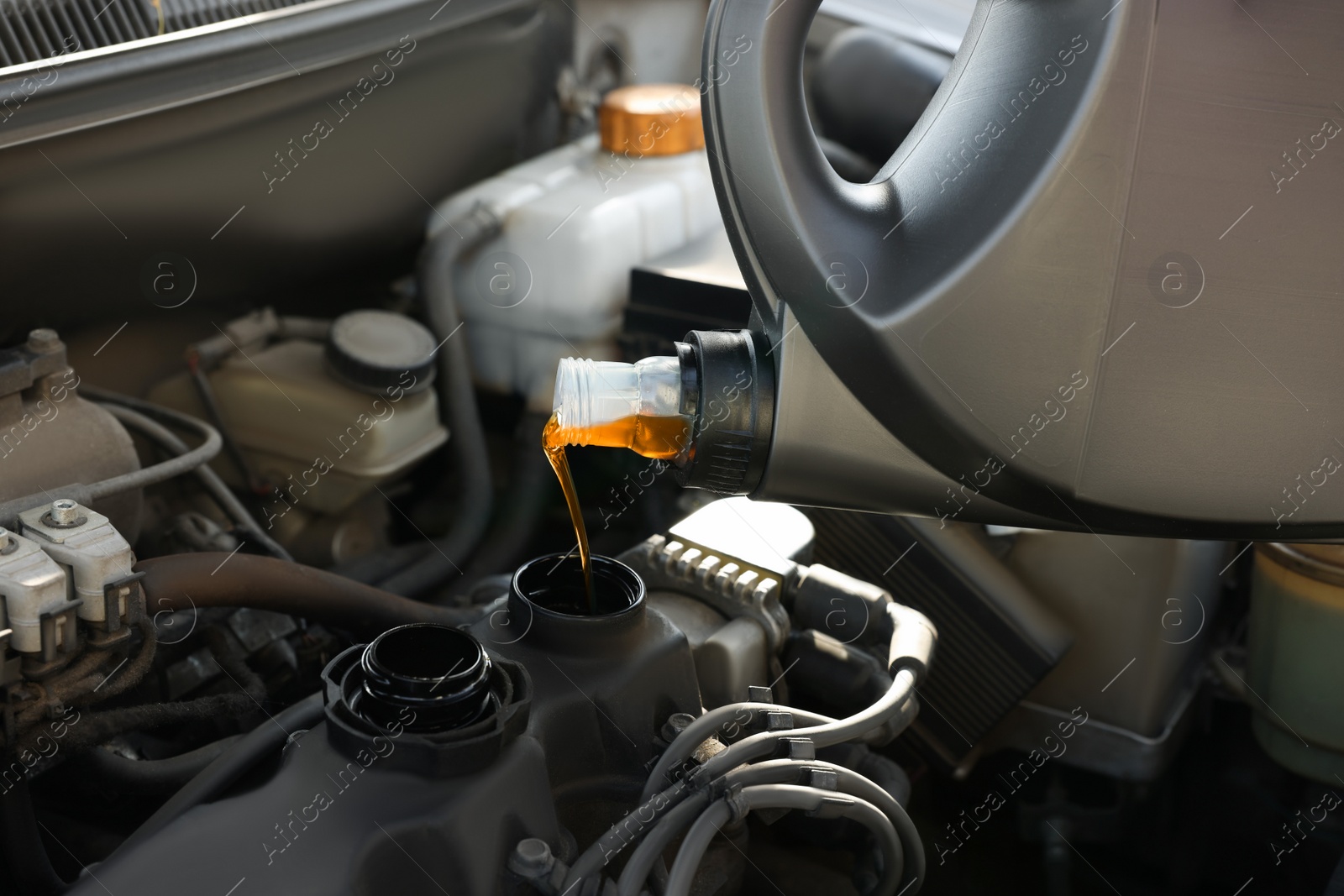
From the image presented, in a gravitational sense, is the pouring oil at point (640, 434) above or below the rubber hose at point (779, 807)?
above

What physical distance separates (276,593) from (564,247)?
560 mm

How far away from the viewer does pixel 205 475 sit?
0.98 meters

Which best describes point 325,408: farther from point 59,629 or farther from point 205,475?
point 59,629

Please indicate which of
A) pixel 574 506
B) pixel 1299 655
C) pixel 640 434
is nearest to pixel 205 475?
pixel 574 506

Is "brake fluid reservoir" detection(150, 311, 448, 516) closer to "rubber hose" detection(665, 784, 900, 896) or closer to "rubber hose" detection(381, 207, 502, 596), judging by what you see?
"rubber hose" detection(381, 207, 502, 596)

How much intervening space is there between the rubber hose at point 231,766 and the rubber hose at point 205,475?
0.24 meters

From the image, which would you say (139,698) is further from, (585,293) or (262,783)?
(585,293)

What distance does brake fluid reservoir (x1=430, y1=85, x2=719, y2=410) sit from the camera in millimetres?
1240

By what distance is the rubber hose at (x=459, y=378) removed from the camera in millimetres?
1181

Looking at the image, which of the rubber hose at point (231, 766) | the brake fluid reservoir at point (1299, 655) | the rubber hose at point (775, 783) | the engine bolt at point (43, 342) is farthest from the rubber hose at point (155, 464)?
the brake fluid reservoir at point (1299, 655)

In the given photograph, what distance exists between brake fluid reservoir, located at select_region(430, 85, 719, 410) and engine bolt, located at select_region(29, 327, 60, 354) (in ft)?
1.59

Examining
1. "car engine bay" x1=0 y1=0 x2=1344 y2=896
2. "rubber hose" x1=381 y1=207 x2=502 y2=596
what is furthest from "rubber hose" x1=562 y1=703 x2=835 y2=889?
"rubber hose" x1=381 y1=207 x2=502 y2=596

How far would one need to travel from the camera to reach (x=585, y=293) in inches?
48.6

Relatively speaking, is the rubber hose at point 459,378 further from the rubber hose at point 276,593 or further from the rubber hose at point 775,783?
the rubber hose at point 775,783
